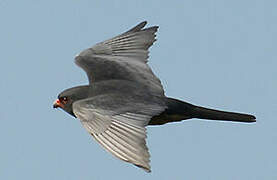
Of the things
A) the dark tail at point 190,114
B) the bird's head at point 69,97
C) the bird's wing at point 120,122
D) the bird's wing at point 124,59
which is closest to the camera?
the bird's wing at point 120,122

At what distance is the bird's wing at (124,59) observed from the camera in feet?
35.9

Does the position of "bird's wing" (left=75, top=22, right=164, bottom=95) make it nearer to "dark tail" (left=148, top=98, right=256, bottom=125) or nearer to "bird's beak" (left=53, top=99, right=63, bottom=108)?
"dark tail" (left=148, top=98, right=256, bottom=125)

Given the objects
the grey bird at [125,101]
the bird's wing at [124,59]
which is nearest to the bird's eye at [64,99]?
the grey bird at [125,101]

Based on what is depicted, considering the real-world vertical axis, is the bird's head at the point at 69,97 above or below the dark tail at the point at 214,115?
above

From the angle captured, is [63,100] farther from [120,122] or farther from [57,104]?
[120,122]

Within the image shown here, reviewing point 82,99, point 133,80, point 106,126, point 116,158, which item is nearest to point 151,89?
point 133,80

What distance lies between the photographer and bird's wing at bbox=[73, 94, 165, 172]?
27.1 ft

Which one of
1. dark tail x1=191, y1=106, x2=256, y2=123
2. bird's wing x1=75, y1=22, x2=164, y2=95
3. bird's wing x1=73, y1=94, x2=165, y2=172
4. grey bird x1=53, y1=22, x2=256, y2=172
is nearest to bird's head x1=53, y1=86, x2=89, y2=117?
grey bird x1=53, y1=22, x2=256, y2=172

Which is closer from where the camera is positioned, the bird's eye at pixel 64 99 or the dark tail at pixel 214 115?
the dark tail at pixel 214 115

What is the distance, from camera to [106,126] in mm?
8930

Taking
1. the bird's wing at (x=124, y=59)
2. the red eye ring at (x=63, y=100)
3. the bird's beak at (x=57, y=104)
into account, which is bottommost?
the bird's beak at (x=57, y=104)

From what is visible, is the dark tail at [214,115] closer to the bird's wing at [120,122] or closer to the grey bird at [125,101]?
the grey bird at [125,101]

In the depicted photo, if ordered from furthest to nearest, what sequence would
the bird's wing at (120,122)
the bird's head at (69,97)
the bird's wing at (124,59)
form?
1. the bird's wing at (124,59)
2. the bird's head at (69,97)
3. the bird's wing at (120,122)

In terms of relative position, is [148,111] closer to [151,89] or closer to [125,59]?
[151,89]
